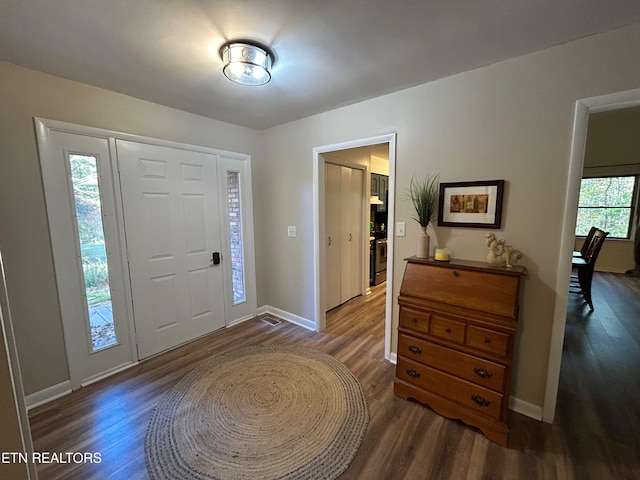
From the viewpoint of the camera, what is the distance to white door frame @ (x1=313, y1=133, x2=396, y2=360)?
7.83 ft

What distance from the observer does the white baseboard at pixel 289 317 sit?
127 inches

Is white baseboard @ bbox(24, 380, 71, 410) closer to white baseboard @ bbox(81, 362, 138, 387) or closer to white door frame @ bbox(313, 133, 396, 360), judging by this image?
white baseboard @ bbox(81, 362, 138, 387)

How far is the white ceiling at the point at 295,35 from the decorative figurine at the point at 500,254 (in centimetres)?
123

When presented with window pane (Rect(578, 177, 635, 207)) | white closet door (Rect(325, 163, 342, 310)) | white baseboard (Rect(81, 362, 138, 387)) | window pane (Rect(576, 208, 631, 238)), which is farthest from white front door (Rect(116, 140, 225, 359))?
window pane (Rect(576, 208, 631, 238))

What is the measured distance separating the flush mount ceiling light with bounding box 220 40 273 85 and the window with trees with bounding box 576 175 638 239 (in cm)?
678

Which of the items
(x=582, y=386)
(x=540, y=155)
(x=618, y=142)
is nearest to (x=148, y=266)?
(x=540, y=155)

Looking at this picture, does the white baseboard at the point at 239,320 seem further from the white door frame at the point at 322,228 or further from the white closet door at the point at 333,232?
the white closet door at the point at 333,232

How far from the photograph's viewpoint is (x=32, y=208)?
75.2 inches

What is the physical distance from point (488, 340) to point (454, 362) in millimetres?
284

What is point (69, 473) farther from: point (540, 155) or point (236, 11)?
point (540, 155)

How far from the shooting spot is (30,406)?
1.94 m

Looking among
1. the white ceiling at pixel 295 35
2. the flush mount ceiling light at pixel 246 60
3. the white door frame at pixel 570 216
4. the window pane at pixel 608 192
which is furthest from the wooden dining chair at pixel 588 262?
→ the flush mount ceiling light at pixel 246 60

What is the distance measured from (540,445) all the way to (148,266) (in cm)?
333

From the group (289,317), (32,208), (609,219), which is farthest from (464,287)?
(609,219)
